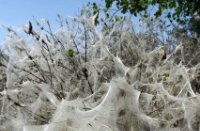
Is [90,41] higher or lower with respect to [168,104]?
higher

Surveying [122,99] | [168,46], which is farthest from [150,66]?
[168,46]

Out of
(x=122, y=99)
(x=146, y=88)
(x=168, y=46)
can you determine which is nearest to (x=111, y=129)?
(x=122, y=99)

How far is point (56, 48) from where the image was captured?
4.60 m

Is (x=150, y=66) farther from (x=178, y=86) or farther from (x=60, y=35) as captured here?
(x=60, y=35)

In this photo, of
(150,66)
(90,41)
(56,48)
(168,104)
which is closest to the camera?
(168,104)

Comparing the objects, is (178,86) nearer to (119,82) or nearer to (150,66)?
(150,66)

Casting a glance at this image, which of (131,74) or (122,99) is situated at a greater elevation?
(131,74)

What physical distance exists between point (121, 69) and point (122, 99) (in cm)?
93

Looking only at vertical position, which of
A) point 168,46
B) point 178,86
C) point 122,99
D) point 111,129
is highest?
point 168,46

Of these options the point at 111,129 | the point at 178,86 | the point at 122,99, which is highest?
the point at 178,86

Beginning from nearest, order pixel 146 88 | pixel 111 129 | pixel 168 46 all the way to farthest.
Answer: pixel 111 129 < pixel 146 88 < pixel 168 46

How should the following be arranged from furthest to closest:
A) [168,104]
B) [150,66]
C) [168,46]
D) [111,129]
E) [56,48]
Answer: [168,46], [56,48], [150,66], [168,104], [111,129]

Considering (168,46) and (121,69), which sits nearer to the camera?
(121,69)

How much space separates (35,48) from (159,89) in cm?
145
